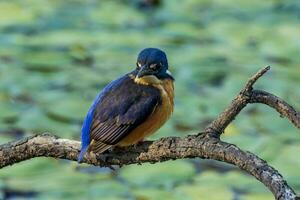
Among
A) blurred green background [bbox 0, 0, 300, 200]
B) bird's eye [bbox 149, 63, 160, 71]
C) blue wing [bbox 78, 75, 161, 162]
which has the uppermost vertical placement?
blurred green background [bbox 0, 0, 300, 200]

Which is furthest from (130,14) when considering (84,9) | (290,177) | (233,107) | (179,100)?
(233,107)

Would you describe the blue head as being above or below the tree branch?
above

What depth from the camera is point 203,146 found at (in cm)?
323

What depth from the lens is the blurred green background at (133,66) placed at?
5.04m

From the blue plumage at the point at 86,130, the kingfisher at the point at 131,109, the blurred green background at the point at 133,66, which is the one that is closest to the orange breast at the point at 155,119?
the kingfisher at the point at 131,109

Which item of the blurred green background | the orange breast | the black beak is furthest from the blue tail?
the blurred green background

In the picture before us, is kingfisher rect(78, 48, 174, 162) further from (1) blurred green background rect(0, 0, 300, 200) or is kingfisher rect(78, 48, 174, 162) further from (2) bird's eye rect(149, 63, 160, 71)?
(1) blurred green background rect(0, 0, 300, 200)

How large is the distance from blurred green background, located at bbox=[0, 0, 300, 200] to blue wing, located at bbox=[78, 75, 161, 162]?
3.72 ft

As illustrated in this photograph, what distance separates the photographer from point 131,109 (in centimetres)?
375

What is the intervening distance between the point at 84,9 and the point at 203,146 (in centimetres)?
438

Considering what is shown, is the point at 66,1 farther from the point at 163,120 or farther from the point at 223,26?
the point at 163,120

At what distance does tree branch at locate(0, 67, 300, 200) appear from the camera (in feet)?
9.77

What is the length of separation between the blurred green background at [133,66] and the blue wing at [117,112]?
113cm

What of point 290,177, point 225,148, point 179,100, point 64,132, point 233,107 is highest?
point 179,100
